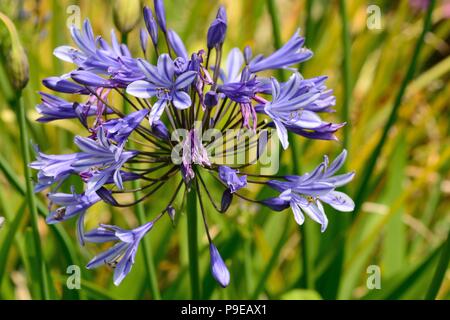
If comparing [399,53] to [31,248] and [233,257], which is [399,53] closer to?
[233,257]

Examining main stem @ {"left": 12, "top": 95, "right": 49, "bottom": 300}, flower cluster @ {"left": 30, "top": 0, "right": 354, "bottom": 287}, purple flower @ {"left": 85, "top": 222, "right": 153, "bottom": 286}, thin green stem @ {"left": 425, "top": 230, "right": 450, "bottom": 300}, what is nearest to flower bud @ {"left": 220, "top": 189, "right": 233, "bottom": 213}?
flower cluster @ {"left": 30, "top": 0, "right": 354, "bottom": 287}

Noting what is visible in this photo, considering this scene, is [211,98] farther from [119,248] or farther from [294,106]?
[119,248]

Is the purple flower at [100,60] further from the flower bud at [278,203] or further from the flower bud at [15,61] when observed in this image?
the flower bud at [278,203]

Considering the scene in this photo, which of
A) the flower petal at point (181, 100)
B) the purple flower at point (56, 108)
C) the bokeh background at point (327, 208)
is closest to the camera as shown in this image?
the flower petal at point (181, 100)

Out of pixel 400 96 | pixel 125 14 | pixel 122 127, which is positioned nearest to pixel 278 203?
pixel 122 127

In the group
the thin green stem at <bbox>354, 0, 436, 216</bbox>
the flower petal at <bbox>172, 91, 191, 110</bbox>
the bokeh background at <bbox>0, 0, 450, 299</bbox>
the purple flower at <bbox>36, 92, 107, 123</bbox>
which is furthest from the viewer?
the bokeh background at <bbox>0, 0, 450, 299</bbox>

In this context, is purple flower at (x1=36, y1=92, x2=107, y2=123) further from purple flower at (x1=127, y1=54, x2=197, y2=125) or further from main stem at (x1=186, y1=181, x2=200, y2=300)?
main stem at (x1=186, y1=181, x2=200, y2=300)

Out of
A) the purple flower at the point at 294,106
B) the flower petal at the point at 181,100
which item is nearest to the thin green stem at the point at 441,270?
the purple flower at the point at 294,106
